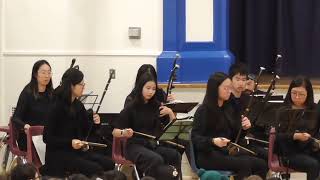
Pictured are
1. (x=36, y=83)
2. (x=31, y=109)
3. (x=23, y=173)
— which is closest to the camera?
(x=23, y=173)

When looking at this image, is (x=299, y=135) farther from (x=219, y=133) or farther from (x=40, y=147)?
(x=40, y=147)

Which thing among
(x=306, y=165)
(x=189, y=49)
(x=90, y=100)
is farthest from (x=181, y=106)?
(x=90, y=100)

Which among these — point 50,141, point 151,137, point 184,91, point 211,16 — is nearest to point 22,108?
point 50,141

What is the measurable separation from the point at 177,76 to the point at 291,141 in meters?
2.01

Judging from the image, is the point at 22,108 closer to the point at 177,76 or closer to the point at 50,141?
the point at 50,141

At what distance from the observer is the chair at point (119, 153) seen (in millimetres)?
5738

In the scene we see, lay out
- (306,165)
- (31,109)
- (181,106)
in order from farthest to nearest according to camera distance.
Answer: (31,109), (181,106), (306,165)

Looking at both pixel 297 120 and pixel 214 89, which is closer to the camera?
pixel 297 120

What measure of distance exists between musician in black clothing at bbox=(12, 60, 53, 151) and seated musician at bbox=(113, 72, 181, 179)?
846 millimetres

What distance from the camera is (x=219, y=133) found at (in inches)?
222

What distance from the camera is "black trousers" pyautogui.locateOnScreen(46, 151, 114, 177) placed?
18.2ft

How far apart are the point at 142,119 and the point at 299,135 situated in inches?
54.0

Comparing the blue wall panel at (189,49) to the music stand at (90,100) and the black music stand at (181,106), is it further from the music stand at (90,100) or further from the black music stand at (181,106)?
the black music stand at (181,106)

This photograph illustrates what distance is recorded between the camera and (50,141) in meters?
5.51
